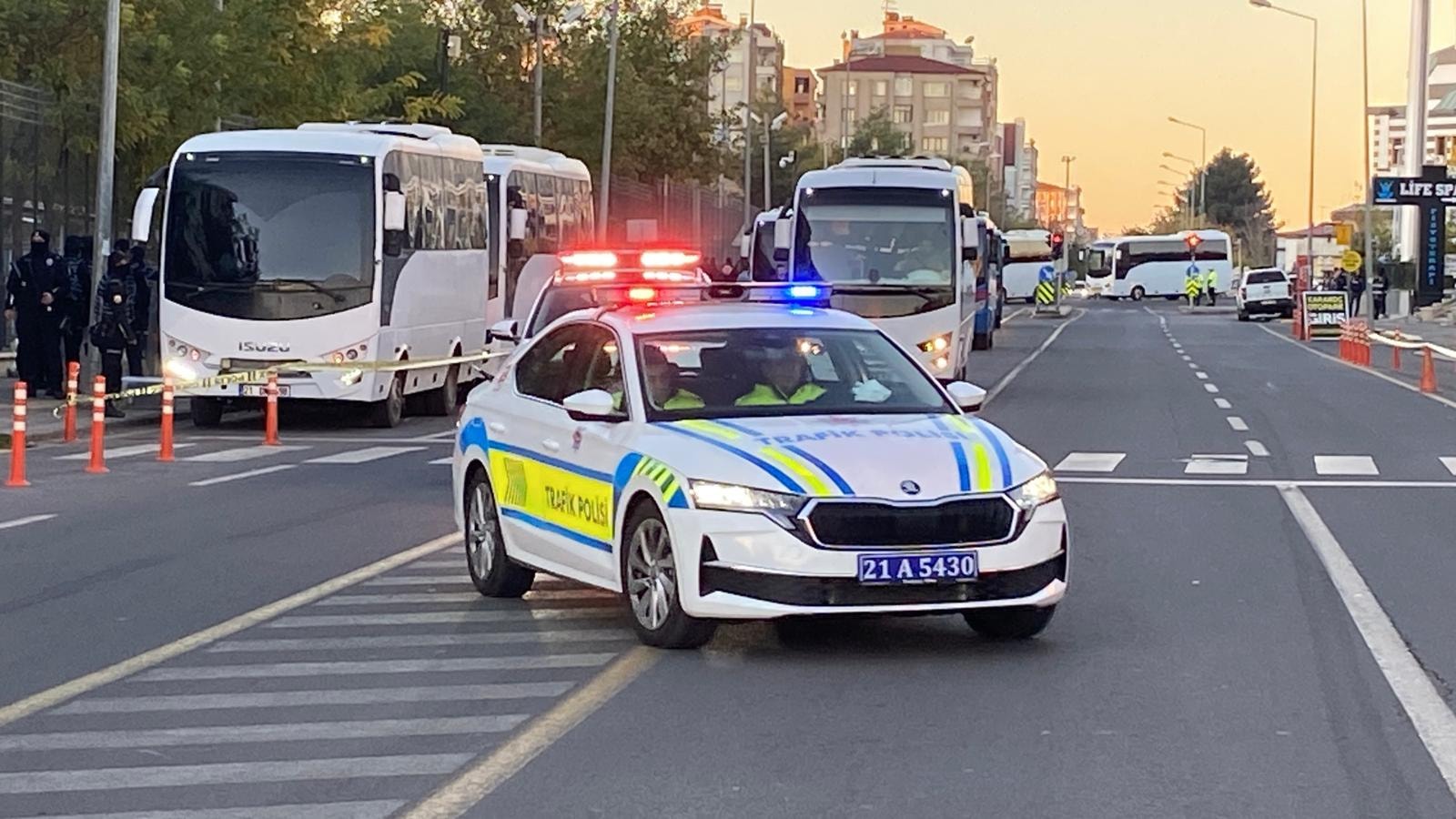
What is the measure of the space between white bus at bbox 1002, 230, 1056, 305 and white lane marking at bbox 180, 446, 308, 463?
75.0m

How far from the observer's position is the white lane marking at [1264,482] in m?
18.6

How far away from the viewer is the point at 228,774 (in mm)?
7520

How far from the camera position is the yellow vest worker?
1059 centimetres

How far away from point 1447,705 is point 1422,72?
79884 mm

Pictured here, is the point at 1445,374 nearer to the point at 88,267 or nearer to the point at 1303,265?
the point at 88,267

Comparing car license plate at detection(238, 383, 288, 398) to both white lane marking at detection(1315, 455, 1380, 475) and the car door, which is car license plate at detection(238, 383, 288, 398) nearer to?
white lane marking at detection(1315, 455, 1380, 475)

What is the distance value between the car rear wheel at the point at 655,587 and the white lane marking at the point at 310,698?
754mm

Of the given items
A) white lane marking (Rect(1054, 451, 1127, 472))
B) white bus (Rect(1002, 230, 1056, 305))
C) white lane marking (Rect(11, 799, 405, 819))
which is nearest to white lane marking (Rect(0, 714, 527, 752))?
white lane marking (Rect(11, 799, 405, 819))

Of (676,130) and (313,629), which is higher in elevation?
(676,130)

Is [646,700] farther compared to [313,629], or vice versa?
[313,629]

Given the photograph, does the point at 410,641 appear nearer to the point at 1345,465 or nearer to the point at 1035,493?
the point at 1035,493

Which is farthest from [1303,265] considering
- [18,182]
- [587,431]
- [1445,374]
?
[587,431]

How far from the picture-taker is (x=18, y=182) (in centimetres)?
3309

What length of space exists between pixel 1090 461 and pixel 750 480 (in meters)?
12.0
